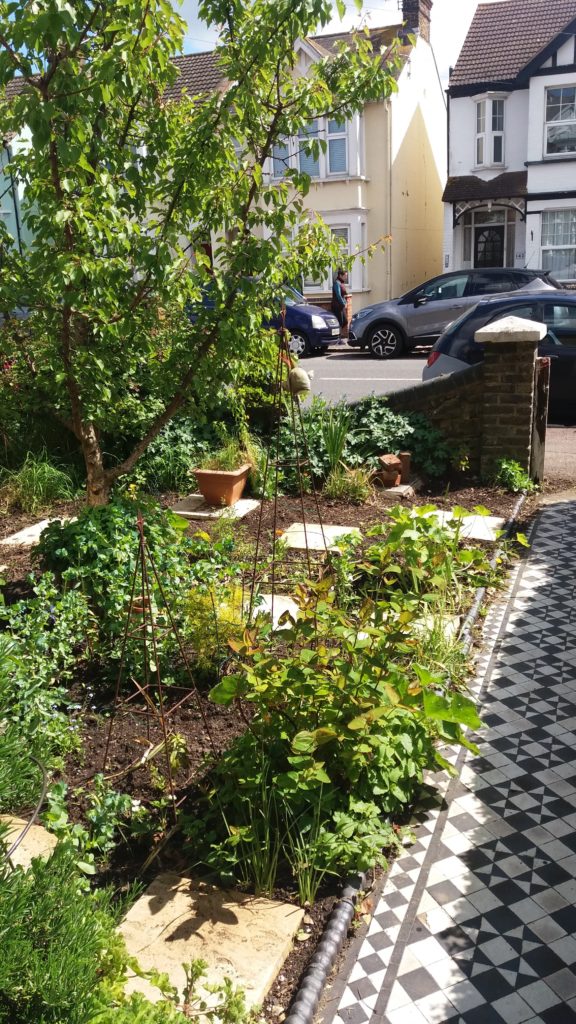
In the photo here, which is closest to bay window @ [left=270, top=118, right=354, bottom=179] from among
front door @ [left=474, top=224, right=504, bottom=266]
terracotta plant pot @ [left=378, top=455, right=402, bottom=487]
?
front door @ [left=474, top=224, right=504, bottom=266]

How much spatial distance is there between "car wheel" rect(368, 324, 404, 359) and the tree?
43.4ft

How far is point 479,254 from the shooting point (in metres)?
25.7

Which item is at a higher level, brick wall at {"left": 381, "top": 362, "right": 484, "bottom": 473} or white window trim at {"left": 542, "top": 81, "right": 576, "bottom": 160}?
white window trim at {"left": 542, "top": 81, "right": 576, "bottom": 160}

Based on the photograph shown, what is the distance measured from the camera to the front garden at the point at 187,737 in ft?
6.98

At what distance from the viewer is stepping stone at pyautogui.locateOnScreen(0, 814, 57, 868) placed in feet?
10.5

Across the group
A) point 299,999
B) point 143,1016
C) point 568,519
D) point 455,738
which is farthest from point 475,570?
point 143,1016

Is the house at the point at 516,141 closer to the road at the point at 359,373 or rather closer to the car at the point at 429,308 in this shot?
the car at the point at 429,308

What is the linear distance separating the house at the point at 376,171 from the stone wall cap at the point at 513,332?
54.6 feet

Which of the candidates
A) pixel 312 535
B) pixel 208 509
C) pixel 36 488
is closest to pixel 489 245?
pixel 208 509

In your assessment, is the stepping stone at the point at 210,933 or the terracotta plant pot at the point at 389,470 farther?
the terracotta plant pot at the point at 389,470

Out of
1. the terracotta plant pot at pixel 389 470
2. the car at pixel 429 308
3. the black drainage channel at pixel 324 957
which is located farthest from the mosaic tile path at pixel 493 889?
the car at pixel 429 308

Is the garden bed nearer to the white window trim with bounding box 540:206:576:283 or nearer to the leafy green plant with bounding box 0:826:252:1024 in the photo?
the leafy green plant with bounding box 0:826:252:1024

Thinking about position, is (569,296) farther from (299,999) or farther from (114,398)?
(299,999)

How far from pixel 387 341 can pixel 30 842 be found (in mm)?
16162
